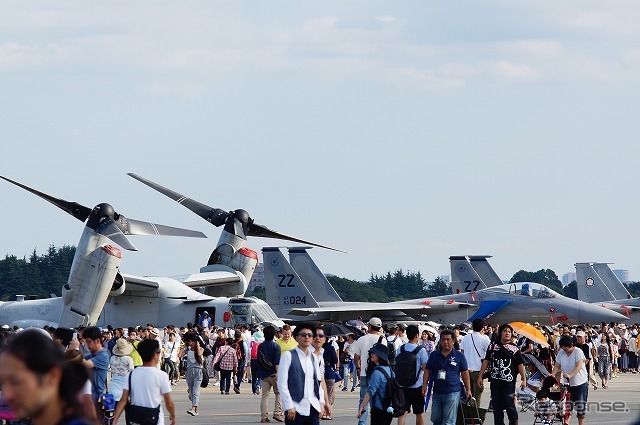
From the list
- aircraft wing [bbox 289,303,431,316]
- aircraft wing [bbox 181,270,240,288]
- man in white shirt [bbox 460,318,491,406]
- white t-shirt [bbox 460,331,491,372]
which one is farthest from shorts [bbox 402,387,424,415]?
aircraft wing [bbox 289,303,431,316]

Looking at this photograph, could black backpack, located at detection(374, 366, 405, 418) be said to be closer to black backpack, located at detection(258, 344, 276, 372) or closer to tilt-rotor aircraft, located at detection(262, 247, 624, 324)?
black backpack, located at detection(258, 344, 276, 372)

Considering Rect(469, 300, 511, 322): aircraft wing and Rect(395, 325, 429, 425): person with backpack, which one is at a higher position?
Rect(469, 300, 511, 322): aircraft wing

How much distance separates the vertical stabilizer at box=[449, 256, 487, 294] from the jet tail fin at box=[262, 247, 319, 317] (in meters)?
14.7

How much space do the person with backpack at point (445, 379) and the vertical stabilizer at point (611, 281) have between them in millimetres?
57684

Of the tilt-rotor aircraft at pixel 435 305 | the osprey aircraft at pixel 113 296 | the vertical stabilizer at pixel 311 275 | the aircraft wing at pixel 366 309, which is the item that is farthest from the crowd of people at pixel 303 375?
the vertical stabilizer at pixel 311 275

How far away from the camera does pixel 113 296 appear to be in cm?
3562

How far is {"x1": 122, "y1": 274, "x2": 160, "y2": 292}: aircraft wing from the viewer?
3494 centimetres

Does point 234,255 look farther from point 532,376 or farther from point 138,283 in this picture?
point 532,376

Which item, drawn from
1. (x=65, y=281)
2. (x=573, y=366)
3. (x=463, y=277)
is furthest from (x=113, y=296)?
(x=65, y=281)

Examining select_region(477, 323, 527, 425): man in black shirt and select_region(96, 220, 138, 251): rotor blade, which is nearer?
select_region(477, 323, 527, 425): man in black shirt

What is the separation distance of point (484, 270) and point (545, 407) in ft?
165

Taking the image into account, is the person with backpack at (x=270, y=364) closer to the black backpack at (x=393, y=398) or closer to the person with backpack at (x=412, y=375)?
the person with backpack at (x=412, y=375)

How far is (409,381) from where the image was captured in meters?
12.9

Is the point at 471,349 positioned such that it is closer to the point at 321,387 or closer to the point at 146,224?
the point at 321,387
